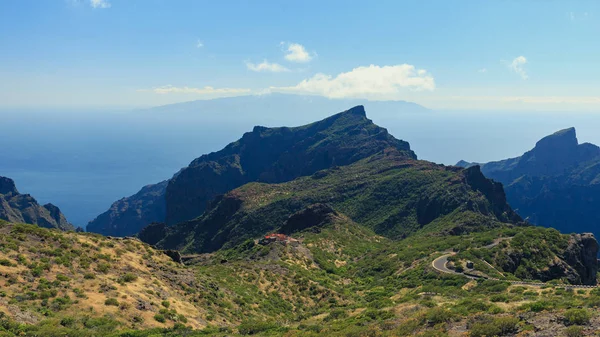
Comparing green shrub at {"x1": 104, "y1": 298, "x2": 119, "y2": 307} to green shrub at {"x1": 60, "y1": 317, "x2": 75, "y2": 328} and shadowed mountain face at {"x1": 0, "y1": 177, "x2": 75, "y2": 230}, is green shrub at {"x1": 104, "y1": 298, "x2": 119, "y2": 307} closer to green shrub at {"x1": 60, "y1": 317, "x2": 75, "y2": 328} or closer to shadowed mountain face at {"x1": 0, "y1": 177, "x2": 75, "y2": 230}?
green shrub at {"x1": 60, "y1": 317, "x2": 75, "y2": 328}

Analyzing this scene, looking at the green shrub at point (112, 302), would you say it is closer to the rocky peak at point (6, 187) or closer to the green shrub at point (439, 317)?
the green shrub at point (439, 317)

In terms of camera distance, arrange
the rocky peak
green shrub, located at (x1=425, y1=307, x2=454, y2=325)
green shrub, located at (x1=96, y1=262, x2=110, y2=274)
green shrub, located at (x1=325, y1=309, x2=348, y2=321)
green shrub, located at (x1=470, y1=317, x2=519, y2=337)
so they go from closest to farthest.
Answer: green shrub, located at (x1=470, y1=317, x2=519, y2=337), green shrub, located at (x1=425, y1=307, x2=454, y2=325), green shrub, located at (x1=325, y1=309, x2=348, y2=321), green shrub, located at (x1=96, y1=262, x2=110, y2=274), the rocky peak

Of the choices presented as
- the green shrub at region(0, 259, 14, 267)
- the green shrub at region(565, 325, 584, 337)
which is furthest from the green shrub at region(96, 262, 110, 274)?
the green shrub at region(565, 325, 584, 337)

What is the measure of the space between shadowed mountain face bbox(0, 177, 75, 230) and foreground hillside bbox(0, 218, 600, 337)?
133 meters

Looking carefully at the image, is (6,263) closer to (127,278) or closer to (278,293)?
(127,278)

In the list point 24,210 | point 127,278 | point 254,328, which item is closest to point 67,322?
point 127,278

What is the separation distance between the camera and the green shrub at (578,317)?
16.8 meters

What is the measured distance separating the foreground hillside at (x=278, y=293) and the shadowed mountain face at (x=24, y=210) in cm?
13262

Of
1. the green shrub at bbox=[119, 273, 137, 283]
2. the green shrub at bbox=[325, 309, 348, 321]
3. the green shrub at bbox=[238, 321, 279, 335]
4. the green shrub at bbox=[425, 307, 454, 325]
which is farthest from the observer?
the green shrub at bbox=[119, 273, 137, 283]

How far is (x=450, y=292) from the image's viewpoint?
33562 millimetres

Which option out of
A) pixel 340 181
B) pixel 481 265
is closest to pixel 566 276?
pixel 481 265

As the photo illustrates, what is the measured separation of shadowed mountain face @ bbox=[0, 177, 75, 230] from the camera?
14211cm

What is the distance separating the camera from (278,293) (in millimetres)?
40688

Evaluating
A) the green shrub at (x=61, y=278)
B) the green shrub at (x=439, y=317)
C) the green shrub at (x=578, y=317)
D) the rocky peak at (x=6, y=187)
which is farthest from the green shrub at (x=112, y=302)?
the rocky peak at (x=6, y=187)
